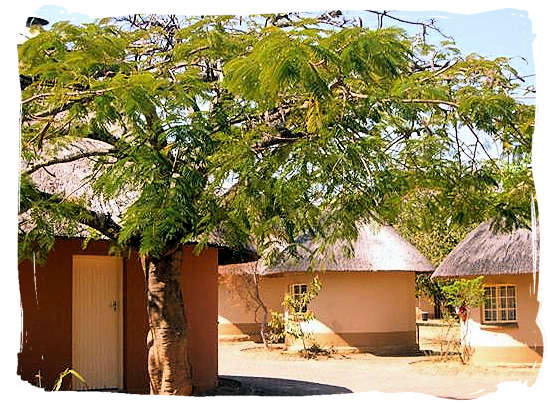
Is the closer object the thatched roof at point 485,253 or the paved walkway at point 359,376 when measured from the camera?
the paved walkway at point 359,376

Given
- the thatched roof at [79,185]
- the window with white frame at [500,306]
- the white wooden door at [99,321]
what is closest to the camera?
the thatched roof at [79,185]

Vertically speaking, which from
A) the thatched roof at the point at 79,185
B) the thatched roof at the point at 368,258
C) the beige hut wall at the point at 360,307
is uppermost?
the thatched roof at the point at 79,185

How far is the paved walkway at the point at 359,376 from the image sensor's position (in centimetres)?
439

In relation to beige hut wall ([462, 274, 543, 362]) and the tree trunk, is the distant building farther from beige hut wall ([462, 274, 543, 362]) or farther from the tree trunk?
→ the tree trunk

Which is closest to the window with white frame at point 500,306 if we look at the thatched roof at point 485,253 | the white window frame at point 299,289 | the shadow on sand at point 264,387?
the thatched roof at point 485,253

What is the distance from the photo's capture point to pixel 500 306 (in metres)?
5.84

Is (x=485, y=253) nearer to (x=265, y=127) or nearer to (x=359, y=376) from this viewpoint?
(x=359, y=376)

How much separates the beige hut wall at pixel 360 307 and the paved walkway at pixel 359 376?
397 mm

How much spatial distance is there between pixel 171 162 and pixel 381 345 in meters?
4.66

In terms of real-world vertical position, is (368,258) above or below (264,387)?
above

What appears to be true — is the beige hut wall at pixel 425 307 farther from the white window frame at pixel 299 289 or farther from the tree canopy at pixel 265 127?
the tree canopy at pixel 265 127

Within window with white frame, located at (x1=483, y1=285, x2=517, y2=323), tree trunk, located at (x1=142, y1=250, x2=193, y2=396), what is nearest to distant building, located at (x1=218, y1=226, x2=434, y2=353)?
window with white frame, located at (x1=483, y1=285, x2=517, y2=323)

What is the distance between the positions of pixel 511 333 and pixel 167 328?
1956mm

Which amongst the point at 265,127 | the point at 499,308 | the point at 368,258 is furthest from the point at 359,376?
the point at 368,258
